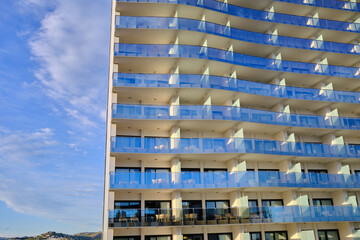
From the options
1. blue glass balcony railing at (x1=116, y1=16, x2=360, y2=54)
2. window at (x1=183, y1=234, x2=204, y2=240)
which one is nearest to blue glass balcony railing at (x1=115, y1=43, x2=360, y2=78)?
blue glass balcony railing at (x1=116, y1=16, x2=360, y2=54)

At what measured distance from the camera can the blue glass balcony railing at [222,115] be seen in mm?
27531

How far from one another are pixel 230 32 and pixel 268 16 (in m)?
5.87

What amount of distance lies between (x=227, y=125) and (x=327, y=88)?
13.8 metres

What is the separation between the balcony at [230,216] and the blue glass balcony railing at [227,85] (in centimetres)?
1118

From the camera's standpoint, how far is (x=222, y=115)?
2888 centimetres

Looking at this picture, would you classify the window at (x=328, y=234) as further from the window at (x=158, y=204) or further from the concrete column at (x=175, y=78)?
the concrete column at (x=175, y=78)

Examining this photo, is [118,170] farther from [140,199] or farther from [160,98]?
[160,98]

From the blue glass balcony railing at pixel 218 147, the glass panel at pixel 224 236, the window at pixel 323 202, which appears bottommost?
the glass panel at pixel 224 236

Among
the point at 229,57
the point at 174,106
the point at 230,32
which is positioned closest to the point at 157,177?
the point at 174,106

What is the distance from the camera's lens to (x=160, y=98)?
29953mm

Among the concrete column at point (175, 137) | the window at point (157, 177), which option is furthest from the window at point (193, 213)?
the concrete column at point (175, 137)

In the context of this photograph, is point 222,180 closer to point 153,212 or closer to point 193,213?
point 193,213

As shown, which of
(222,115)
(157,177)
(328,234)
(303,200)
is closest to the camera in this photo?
(157,177)

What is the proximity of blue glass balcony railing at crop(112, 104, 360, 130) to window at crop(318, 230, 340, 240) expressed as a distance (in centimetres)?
1063
